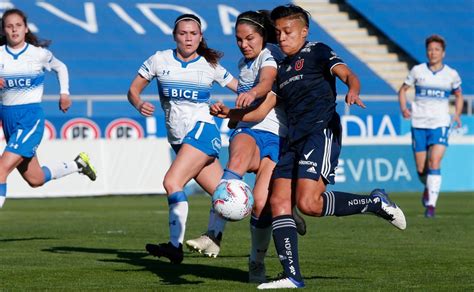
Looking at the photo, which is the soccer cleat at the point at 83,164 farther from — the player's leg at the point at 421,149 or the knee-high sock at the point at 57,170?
the player's leg at the point at 421,149

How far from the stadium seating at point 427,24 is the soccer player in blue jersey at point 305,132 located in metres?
25.3

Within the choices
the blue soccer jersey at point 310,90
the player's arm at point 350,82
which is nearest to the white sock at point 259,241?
the blue soccer jersey at point 310,90

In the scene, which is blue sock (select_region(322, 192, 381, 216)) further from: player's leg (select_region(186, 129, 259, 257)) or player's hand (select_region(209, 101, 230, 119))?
player's hand (select_region(209, 101, 230, 119))

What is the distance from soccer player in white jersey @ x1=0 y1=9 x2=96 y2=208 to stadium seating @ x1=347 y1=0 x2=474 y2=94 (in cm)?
2235

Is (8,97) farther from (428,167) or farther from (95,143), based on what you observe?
(95,143)

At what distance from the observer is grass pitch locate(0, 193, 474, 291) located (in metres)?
8.66

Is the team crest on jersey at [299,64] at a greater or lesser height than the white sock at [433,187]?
greater

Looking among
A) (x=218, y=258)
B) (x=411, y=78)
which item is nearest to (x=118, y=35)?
(x=411, y=78)

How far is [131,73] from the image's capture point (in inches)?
1184

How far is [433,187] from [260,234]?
8573mm

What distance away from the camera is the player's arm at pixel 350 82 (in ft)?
25.2

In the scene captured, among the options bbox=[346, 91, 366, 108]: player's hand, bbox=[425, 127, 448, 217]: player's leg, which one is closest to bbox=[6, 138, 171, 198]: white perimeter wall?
bbox=[425, 127, 448, 217]: player's leg

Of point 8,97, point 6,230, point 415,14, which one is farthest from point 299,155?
point 415,14

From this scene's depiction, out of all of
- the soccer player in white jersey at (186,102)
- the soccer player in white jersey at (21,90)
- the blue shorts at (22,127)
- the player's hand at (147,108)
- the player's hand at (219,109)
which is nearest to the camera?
the player's hand at (219,109)
